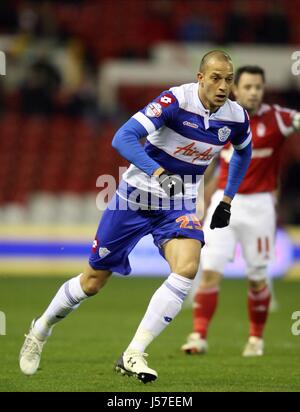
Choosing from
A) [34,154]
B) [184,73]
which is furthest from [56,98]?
[184,73]

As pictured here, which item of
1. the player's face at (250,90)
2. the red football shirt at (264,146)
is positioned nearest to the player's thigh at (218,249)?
the red football shirt at (264,146)

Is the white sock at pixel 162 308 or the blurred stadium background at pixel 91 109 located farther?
the blurred stadium background at pixel 91 109

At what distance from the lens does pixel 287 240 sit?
53.8 feet

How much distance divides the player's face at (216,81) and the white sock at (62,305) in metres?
1.55

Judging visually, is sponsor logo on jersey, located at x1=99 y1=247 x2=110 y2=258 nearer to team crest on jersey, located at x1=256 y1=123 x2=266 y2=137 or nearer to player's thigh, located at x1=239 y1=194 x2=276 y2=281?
player's thigh, located at x1=239 y1=194 x2=276 y2=281

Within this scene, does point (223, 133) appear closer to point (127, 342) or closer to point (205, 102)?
point (205, 102)

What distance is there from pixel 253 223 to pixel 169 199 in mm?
2066

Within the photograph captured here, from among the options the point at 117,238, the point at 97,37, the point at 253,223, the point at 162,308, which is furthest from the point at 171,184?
the point at 97,37

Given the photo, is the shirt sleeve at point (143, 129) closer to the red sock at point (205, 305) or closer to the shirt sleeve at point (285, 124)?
the shirt sleeve at point (285, 124)

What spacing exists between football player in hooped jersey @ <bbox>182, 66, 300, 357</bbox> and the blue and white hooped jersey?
1649 millimetres

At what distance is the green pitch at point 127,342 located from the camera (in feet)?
23.2

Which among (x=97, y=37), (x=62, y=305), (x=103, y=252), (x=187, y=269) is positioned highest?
(x=97, y=37)

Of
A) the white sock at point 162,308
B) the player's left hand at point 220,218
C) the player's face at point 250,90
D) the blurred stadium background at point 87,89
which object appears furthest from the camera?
the blurred stadium background at point 87,89

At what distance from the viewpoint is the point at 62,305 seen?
7391 millimetres
